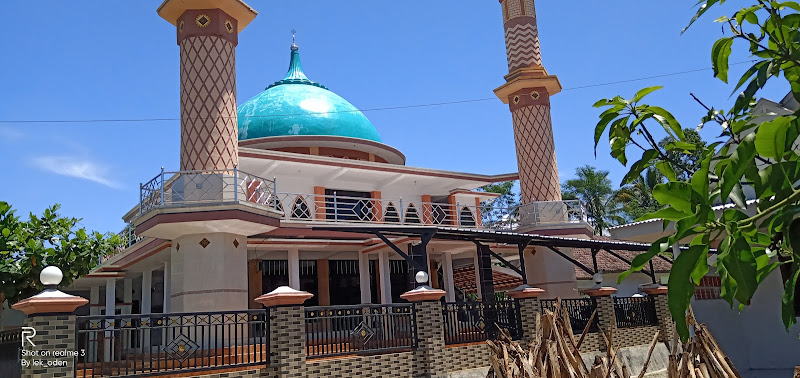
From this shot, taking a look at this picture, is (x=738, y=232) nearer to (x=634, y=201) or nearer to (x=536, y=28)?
(x=536, y=28)

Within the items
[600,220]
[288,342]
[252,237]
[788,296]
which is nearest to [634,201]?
[600,220]

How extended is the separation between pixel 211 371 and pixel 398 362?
137 inches

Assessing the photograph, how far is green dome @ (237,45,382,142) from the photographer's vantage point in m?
20.9

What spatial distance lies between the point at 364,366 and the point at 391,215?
9.48 m

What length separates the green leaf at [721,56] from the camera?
6.16 feet

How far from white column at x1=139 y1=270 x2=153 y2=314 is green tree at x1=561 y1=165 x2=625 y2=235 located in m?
27.7

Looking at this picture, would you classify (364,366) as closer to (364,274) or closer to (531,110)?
(364,274)

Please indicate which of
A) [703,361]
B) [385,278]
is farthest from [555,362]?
[385,278]

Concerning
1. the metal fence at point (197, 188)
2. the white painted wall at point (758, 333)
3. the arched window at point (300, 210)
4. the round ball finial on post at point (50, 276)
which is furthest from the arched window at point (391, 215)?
the round ball finial on post at point (50, 276)

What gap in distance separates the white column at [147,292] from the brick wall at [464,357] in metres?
10.3

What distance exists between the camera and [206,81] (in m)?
14.6

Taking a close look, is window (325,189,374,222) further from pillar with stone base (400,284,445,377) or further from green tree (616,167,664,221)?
green tree (616,167,664,221)

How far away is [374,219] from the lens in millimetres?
19141

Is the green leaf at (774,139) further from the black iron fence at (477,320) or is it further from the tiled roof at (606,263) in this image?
the tiled roof at (606,263)
